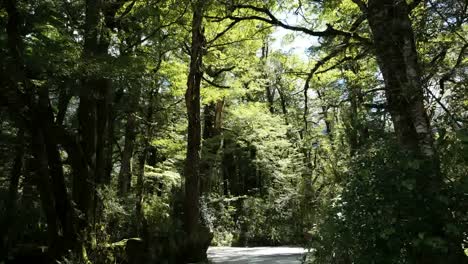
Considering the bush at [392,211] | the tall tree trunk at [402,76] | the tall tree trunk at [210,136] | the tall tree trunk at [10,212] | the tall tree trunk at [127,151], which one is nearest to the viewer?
the bush at [392,211]

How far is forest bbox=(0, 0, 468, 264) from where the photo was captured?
13.7ft

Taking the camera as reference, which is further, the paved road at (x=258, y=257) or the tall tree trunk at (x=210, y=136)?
the tall tree trunk at (x=210, y=136)

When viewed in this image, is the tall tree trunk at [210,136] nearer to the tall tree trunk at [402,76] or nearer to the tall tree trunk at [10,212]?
the tall tree trunk at [10,212]

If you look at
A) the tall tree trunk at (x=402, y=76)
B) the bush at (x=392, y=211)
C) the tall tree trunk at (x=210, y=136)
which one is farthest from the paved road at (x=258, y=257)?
the tall tree trunk at (x=210, y=136)

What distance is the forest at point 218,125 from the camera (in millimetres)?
4184

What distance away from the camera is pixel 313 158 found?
31.5 metres

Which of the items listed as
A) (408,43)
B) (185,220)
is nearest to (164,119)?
(185,220)

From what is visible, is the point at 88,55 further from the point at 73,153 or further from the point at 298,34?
the point at 298,34

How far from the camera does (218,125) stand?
2373cm

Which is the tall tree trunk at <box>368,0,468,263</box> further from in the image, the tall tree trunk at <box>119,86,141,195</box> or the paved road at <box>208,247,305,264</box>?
the tall tree trunk at <box>119,86,141,195</box>

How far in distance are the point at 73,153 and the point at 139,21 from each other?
12.8 feet

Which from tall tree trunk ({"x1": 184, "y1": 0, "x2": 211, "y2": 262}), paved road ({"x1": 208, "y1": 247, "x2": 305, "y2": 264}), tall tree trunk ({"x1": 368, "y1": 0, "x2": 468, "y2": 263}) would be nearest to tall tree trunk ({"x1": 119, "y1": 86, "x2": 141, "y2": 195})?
tall tree trunk ({"x1": 184, "y1": 0, "x2": 211, "y2": 262})

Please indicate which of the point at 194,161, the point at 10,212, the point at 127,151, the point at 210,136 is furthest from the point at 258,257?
the point at 210,136

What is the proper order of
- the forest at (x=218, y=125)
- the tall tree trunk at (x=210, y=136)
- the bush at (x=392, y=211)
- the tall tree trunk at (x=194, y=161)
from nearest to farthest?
the bush at (x=392, y=211)
the forest at (x=218, y=125)
the tall tree trunk at (x=194, y=161)
the tall tree trunk at (x=210, y=136)
